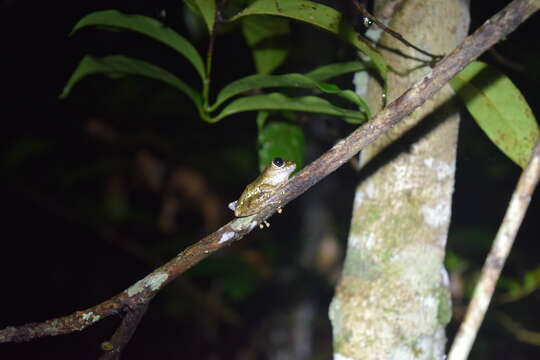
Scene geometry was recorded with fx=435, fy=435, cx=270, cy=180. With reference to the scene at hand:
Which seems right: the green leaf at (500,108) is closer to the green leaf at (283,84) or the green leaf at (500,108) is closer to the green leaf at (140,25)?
the green leaf at (283,84)

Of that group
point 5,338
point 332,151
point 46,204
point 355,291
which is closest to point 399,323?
point 355,291

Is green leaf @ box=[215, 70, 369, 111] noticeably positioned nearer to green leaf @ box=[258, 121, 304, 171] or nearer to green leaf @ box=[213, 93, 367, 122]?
green leaf @ box=[213, 93, 367, 122]

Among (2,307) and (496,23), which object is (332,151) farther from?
(2,307)

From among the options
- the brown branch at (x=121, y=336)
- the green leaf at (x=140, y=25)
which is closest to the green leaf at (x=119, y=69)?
the green leaf at (x=140, y=25)

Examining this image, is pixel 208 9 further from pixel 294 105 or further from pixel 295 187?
pixel 295 187

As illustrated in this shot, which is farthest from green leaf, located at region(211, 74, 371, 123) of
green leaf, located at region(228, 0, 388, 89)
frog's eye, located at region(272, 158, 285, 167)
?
frog's eye, located at region(272, 158, 285, 167)

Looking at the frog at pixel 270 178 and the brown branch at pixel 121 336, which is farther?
the frog at pixel 270 178

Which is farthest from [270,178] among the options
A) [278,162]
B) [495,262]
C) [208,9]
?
[495,262]
